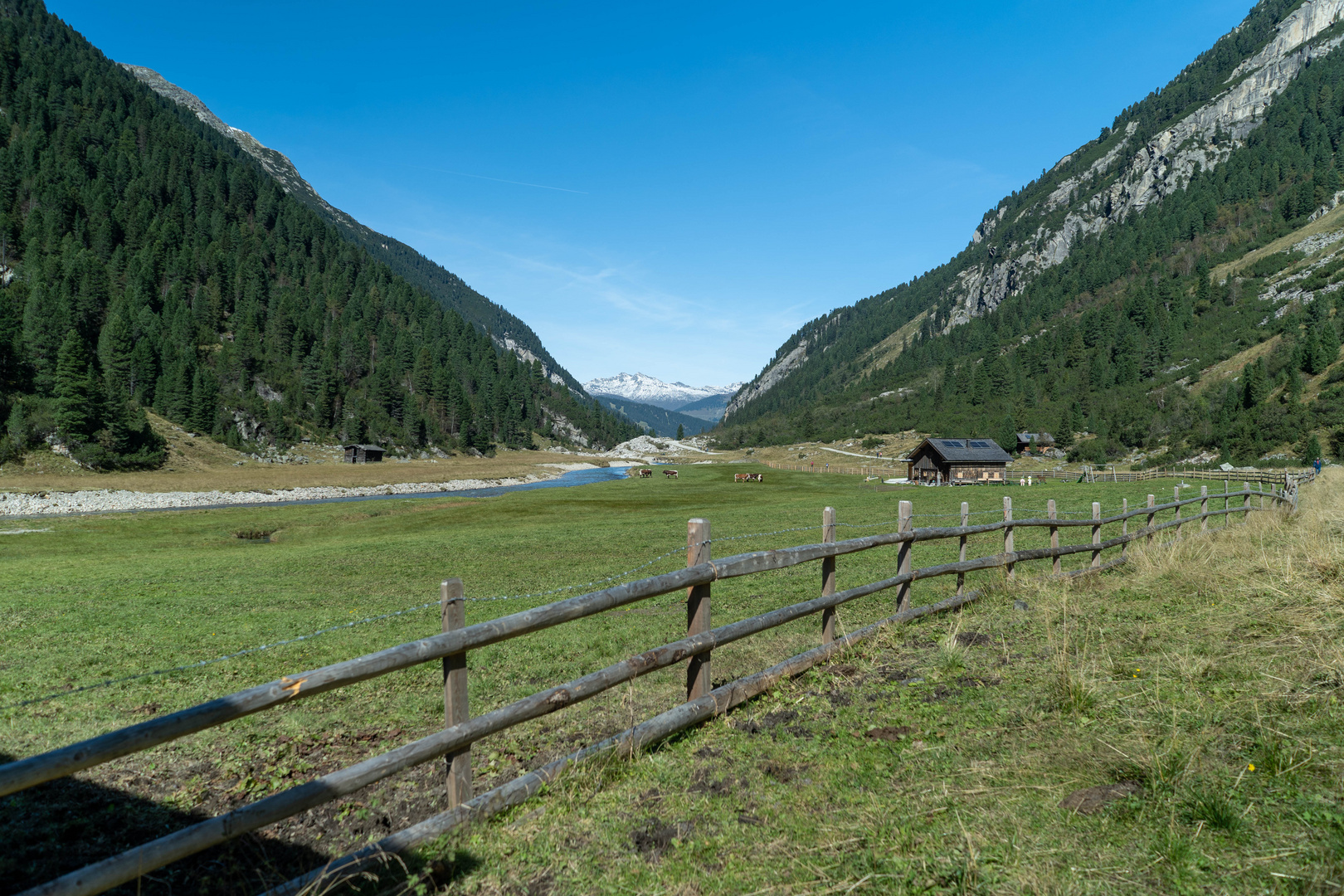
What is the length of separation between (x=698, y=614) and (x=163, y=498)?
7236 cm

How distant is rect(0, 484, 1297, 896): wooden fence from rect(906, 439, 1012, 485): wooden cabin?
73.5 m

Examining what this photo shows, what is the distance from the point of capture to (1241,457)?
242ft

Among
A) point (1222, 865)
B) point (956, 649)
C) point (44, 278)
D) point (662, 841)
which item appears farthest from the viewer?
point (44, 278)

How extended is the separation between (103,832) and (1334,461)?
93.1 meters

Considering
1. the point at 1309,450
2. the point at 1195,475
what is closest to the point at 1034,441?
the point at 1309,450

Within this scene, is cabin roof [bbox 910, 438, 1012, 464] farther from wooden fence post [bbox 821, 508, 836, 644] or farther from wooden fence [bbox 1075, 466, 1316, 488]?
wooden fence post [bbox 821, 508, 836, 644]

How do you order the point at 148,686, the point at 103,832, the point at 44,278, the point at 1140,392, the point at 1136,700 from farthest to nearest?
the point at 1140,392 < the point at 44,278 < the point at 148,686 < the point at 1136,700 < the point at 103,832

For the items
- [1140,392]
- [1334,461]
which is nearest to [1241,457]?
[1334,461]

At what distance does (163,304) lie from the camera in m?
130

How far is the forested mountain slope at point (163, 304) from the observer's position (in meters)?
82.6

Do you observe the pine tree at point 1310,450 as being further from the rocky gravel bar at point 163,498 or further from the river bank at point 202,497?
the rocky gravel bar at point 163,498

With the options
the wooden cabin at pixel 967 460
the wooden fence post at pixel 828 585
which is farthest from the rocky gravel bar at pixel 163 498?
the wooden cabin at pixel 967 460

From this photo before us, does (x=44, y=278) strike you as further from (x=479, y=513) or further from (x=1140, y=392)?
(x=1140, y=392)

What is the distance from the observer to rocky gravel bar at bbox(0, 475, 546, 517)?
49812 millimetres
